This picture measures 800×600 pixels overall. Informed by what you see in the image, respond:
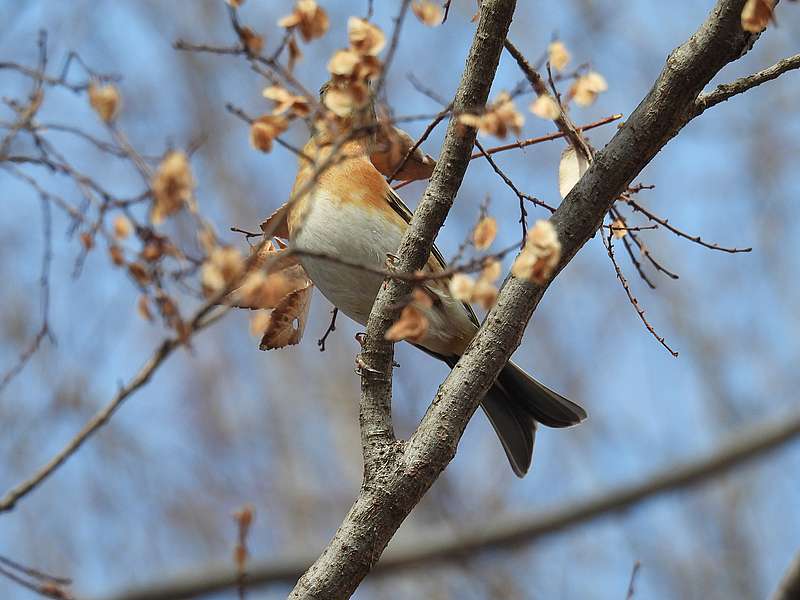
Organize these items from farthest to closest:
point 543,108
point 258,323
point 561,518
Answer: point 561,518, point 543,108, point 258,323

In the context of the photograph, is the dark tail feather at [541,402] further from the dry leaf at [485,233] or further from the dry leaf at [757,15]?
the dry leaf at [757,15]

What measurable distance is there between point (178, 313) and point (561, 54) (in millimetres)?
1115

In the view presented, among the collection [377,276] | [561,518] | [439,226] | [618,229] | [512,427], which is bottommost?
[439,226]

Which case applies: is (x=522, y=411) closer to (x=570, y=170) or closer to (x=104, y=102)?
(x=570, y=170)

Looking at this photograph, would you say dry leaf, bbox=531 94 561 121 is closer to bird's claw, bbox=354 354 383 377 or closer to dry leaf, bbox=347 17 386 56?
dry leaf, bbox=347 17 386 56

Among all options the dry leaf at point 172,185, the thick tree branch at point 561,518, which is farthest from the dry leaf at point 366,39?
the thick tree branch at point 561,518

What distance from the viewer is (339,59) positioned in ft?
5.94

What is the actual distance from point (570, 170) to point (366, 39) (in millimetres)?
772

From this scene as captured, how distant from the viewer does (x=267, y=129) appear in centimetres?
189

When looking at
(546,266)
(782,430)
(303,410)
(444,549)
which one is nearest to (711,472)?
(782,430)

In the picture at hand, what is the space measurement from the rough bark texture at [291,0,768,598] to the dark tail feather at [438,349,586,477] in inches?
49.0

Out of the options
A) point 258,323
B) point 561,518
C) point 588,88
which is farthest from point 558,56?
point 561,518

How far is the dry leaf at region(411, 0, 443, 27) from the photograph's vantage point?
206cm

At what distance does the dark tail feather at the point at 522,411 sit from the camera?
3551 mm
